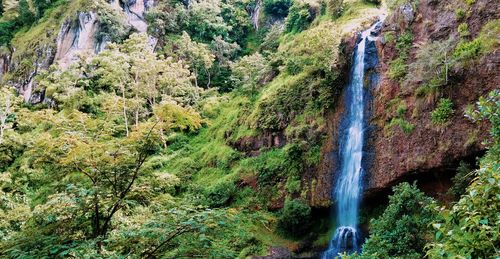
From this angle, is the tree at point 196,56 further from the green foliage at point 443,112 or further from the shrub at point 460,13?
the green foliage at point 443,112

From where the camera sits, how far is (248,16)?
137 ft

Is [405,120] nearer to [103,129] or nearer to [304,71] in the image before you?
[304,71]

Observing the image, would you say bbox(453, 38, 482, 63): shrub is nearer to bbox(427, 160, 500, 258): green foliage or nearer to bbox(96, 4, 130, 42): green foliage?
bbox(427, 160, 500, 258): green foliage

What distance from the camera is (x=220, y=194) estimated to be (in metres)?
17.5

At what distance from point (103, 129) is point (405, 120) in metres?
10.2

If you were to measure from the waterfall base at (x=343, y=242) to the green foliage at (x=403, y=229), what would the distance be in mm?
4167

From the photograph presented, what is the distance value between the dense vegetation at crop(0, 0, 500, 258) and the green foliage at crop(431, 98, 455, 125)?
0.05 meters

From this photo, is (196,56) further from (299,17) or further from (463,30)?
(463,30)

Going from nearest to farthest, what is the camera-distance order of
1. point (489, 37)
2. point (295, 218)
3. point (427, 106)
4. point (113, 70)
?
point (489, 37), point (427, 106), point (295, 218), point (113, 70)

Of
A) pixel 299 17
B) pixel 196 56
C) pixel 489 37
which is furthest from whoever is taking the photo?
pixel 196 56

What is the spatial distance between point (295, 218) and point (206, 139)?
11207 mm

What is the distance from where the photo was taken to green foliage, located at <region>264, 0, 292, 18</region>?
1554 inches

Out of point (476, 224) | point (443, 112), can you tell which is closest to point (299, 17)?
point (443, 112)

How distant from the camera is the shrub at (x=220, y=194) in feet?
56.9
